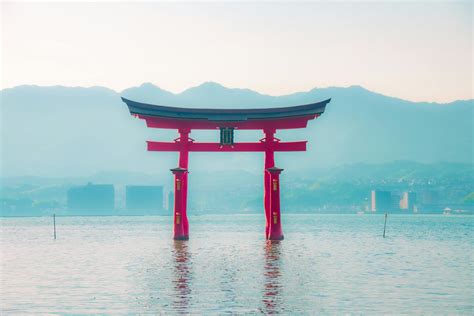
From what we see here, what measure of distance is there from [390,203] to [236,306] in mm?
176982

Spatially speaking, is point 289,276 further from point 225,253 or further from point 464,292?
point 225,253

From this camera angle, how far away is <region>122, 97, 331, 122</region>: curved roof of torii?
3816cm

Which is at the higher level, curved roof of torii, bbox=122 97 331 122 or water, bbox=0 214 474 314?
curved roof of torii, bbox=122 97 331 122

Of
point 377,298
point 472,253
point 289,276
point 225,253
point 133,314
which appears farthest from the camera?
point 472,253

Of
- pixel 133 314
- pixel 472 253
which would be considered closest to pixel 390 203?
pixel 472 253

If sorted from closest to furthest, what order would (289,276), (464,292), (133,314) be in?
(133,314) < (464,292) < (289,276)

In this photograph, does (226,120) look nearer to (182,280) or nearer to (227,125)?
(227,125)

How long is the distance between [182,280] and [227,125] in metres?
15.7

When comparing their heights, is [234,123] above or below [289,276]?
above

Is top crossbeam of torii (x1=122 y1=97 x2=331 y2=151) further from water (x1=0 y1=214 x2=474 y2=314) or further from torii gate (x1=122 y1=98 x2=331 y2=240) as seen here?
water (x1=0 y1=214 x2=474 y2=314)

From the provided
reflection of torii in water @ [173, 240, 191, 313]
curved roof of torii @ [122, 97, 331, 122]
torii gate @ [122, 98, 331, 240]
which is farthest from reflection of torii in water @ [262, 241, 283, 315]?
curved roof of torii @ [122, 97, 331, 122]

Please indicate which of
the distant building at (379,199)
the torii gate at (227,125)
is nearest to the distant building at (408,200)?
the distant building at (379,199)

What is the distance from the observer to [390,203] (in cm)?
19100

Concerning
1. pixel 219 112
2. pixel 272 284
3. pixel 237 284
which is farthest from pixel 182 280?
pixel 219 112
